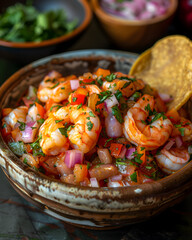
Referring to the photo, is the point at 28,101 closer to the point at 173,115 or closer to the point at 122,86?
the point at 122,86

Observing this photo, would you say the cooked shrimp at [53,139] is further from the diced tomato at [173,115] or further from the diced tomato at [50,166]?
the diced tomato at [173,115]

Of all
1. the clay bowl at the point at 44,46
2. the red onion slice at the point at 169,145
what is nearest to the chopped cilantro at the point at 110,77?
the red onion slice at the point at 169,145

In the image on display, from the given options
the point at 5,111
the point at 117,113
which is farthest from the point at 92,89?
the point at 5,111

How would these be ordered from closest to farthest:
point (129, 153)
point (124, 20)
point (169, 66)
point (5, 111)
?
point (129, 153)
point (5, 111)
point (169, 66)
point (124, 20)

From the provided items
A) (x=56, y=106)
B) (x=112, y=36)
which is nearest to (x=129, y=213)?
(x=56, y=106)

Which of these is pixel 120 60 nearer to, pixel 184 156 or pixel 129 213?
pixel 184 156

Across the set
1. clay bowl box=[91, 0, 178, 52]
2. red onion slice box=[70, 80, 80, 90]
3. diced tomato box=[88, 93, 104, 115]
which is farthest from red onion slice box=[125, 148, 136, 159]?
clay bowl box=[91, 0, 178, 52]
